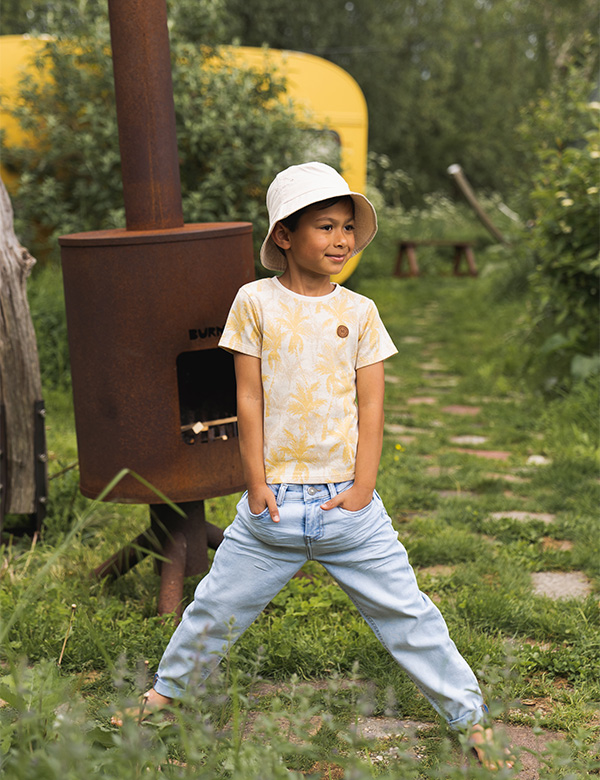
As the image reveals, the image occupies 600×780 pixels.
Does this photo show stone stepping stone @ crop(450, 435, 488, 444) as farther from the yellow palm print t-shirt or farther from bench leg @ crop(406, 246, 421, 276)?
bench leg @ crop(406, 246, 421, 276)

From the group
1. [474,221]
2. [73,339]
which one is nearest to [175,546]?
[73,339]

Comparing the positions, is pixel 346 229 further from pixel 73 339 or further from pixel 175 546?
pixel 175 546

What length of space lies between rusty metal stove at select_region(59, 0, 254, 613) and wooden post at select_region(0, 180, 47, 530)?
79cm

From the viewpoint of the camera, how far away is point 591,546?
3.46m

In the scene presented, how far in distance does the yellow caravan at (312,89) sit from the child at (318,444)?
20.2 ft

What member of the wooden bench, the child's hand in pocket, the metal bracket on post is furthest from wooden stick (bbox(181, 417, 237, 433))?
the wooden bench

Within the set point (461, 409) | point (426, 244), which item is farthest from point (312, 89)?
point (426, 244)

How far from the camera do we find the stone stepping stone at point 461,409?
5953 millimetres

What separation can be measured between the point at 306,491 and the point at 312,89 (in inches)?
296

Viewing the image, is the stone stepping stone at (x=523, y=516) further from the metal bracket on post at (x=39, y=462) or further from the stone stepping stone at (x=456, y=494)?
the metal bracket on post at (x=39, y=462)

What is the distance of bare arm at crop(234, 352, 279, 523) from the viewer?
2.09m

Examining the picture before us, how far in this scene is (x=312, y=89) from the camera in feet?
29.0

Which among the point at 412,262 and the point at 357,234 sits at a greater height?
the point at 357,234

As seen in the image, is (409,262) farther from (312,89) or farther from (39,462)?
(39,462)
